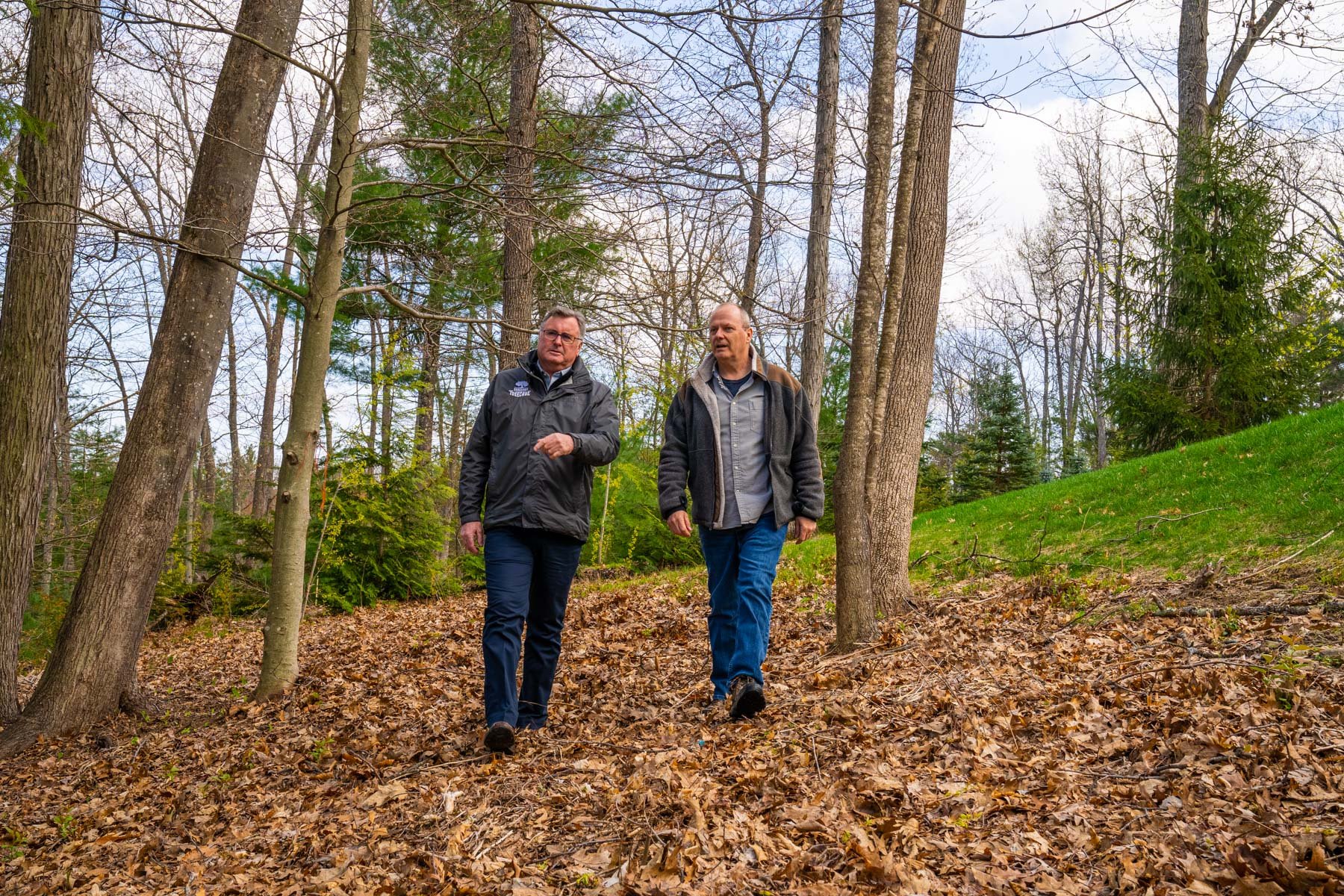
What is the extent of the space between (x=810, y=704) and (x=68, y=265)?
5.84 m

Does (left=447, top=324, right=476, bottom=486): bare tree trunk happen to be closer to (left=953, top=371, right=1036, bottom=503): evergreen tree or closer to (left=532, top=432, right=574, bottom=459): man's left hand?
(left=953, top=371, right=1036, bottom=503): evergreen tree

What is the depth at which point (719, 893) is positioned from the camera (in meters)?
2.47

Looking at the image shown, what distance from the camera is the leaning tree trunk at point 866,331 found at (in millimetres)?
5137

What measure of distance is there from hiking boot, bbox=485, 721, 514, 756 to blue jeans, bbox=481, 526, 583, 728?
0.24ft

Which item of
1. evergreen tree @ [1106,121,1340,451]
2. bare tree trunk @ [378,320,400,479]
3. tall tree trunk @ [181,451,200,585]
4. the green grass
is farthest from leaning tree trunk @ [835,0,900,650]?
evergreen tree @ [1106,121,1340,451]

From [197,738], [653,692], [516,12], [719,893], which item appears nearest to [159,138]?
[516,12]

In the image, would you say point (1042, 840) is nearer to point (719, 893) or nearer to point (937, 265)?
point (719, 893)

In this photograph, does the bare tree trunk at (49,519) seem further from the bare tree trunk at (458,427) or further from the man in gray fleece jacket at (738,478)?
the man in gray fleece jacket at (738,478)

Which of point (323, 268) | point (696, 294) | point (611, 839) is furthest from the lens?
point (696, 294)

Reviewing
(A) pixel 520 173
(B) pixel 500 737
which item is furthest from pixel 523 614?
(A) pixel 520 173

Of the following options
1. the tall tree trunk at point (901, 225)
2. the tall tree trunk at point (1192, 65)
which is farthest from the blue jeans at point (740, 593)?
the tall tree trunk at point (1192, 65)

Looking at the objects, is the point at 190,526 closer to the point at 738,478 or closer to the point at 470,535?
the point at 470,535

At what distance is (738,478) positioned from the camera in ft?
14.2

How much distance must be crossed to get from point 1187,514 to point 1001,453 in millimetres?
12758
